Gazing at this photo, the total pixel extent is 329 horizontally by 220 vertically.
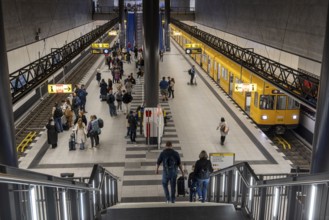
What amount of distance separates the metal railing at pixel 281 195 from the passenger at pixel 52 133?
7.63 metres

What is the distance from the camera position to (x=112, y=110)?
1925 cm

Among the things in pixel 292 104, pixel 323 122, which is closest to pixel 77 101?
pixel 292 104

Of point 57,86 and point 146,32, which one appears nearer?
point 146,32

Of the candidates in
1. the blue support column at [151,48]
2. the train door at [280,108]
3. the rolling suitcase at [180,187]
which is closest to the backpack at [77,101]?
the blue support column at [151,48]

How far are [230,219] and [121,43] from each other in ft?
129

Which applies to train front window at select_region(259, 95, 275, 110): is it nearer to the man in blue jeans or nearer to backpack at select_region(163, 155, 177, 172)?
the man in blue jeans

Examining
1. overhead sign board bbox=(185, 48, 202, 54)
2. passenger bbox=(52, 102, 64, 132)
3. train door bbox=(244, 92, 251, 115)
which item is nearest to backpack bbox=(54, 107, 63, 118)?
passenger bbox=(52, 102, 64, 132)

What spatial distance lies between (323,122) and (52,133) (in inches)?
425

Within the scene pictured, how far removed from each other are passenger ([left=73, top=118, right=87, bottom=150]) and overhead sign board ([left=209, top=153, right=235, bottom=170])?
5.49 meters

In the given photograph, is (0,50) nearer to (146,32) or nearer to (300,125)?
(146,32)

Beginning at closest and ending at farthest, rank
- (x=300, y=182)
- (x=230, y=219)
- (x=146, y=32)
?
(x=300, y=182)
(x=230, y=219)
(x=146, y=32)

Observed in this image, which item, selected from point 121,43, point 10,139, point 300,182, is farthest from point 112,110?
point 121,43

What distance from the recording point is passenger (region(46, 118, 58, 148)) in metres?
14.8

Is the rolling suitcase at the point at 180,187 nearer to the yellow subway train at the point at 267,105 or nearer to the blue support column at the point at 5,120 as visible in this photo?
the blue support column at the point at 5,120
